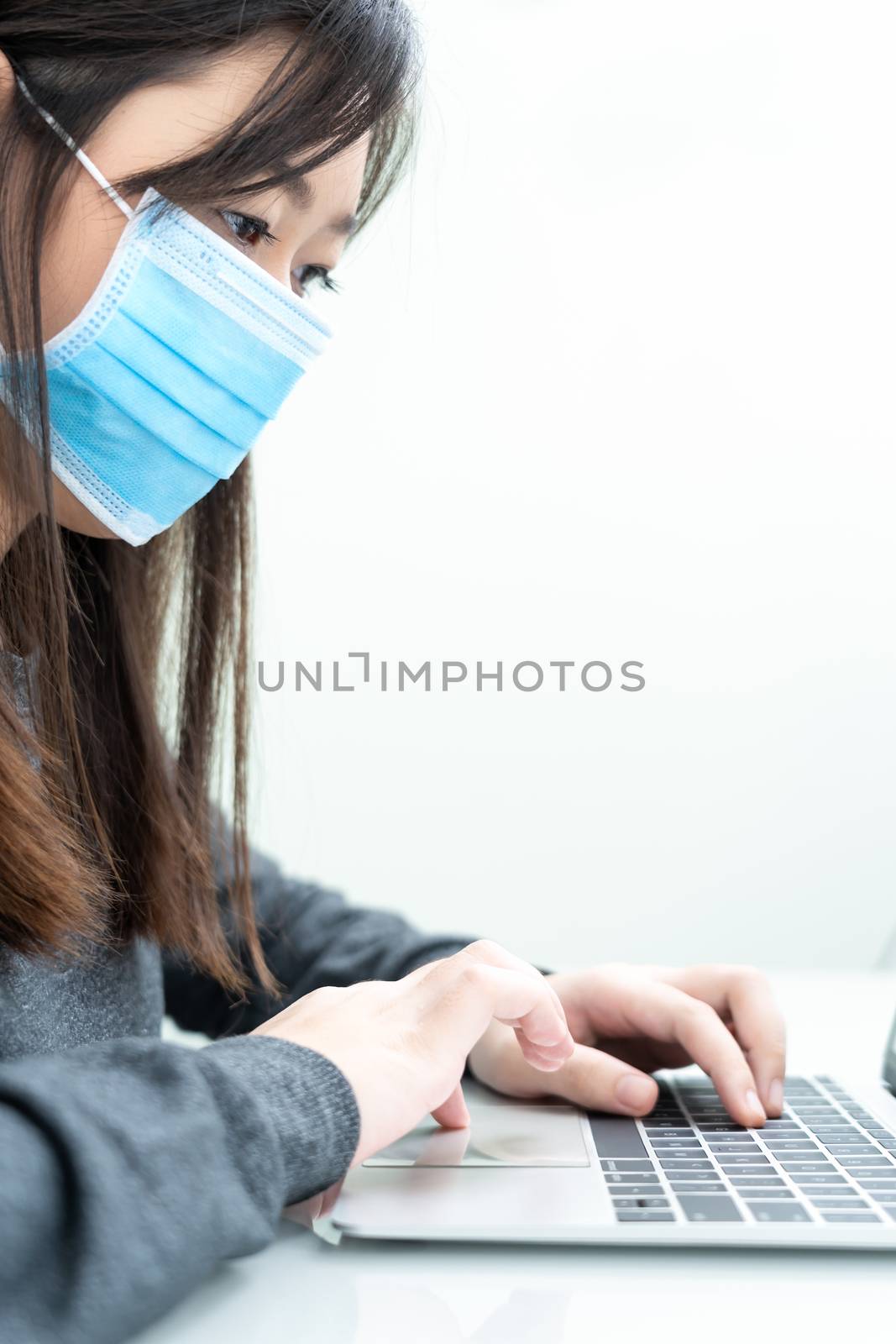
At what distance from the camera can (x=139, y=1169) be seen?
409mm

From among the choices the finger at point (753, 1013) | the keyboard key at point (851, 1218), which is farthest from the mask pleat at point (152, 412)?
the keyboard key at point (851, 1218)

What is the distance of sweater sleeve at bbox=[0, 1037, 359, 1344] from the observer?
15.1 inches

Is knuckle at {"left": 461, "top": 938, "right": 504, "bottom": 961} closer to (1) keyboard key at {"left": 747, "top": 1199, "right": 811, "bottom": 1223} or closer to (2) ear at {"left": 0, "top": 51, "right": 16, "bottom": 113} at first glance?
(1) keyboard key at {"left": 747, "top": 1199, "right": 811, "bottom": 1223}

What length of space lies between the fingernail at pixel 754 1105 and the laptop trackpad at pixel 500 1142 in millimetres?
94

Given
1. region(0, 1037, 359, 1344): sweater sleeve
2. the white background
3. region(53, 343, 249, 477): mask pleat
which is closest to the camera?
region(0, 1037, 359, 1344): sweater sleeve

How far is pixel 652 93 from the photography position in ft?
6.11

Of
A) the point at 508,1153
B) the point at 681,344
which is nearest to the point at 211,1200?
the point at 508,1153

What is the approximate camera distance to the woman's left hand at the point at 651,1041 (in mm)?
639

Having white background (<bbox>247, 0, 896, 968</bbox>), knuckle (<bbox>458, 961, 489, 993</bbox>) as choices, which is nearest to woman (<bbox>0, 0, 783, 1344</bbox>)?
knuckle (<bbox>458, 961, 489, 993</bbox>)

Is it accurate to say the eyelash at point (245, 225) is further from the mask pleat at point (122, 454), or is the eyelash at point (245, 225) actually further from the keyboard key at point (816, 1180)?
the keyboard key at point (816, 1180)

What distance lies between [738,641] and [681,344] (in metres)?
0.53

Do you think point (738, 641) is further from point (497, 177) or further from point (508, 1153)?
point (508, 1153)

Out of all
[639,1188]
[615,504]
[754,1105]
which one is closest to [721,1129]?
[754,1105]

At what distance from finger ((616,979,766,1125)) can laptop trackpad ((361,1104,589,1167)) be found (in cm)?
8
